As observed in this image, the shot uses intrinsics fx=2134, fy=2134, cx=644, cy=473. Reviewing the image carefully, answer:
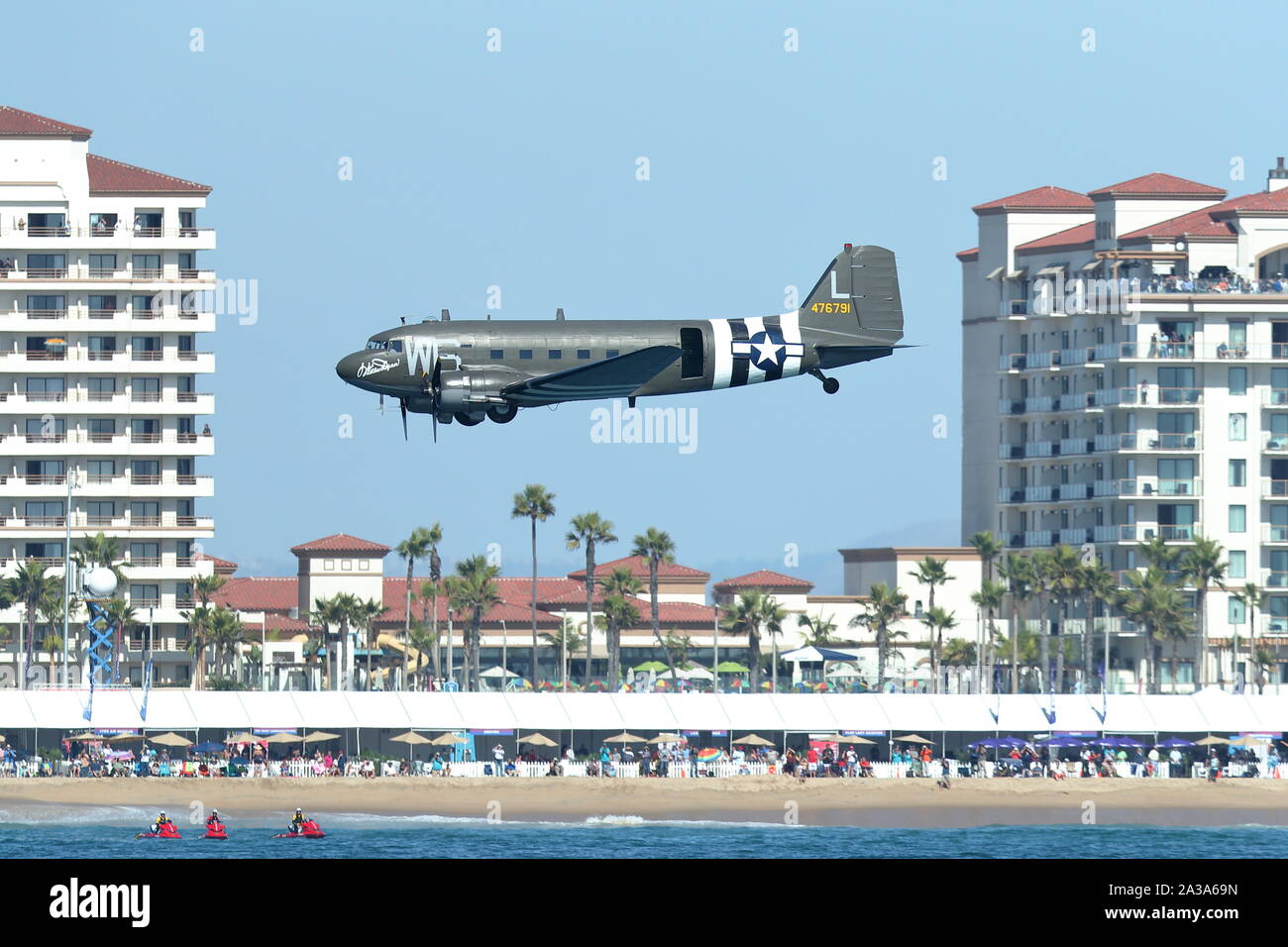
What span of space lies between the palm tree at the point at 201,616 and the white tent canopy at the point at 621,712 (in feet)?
145

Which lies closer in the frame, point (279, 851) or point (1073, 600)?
point (279, 851)

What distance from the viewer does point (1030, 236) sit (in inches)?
7766

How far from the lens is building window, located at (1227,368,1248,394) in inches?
7077

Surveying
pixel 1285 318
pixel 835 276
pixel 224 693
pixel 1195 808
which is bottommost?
pixel 1195 808

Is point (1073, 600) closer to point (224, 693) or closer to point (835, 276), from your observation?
point (224, 693)

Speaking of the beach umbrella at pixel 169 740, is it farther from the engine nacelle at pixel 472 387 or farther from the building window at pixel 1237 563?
the building window at pixel 1237 563

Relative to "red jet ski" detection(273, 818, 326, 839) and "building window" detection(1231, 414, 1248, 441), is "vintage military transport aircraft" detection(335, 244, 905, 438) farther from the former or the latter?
"building window" detection(1231, 414, 1248, 441)

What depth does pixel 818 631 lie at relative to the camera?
181 m

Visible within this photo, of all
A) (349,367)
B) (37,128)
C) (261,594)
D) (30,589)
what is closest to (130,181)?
(37,128)

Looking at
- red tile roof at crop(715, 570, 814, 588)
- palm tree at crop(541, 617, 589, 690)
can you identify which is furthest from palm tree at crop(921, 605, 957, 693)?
palm tree at crop(541, 617, 589, 690)

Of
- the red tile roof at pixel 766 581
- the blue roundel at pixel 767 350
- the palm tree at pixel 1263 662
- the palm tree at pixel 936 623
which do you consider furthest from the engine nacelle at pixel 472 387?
the red tile roof at pixel 766 581

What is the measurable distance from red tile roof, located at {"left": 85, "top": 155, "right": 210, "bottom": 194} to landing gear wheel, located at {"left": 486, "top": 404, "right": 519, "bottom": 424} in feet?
391
